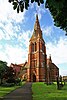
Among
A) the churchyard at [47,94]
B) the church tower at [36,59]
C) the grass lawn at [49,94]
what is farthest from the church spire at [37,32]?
the grass lawn at [49,94]

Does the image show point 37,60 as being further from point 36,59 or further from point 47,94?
point 47,94

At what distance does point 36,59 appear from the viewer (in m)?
107

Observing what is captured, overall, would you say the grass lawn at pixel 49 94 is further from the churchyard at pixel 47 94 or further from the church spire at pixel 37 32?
the church spire at pixel 37 32

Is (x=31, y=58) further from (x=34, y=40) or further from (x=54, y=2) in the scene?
(x=54, y=2)

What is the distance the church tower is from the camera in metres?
104

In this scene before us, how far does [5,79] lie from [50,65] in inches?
2396

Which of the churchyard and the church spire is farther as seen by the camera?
the church spire

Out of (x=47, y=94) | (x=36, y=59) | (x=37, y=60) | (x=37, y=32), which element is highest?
(x=37, y=32)

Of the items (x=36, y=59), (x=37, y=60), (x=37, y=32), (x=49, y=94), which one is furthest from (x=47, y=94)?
(x=37, y=32)

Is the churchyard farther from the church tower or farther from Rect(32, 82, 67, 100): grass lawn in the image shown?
the church tower

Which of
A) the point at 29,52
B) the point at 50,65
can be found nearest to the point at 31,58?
the point at 29,52

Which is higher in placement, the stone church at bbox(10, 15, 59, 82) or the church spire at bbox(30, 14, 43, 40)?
the church spire at bbox(30, 14, 43, 40)

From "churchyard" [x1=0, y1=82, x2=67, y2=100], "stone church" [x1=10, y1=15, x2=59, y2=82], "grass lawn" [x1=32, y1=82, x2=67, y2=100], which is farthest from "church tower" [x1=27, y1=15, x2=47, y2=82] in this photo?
"grass lawn" [x1=32, y1=82, x2=67, y2=100]

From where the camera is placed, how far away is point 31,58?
10912 cm
